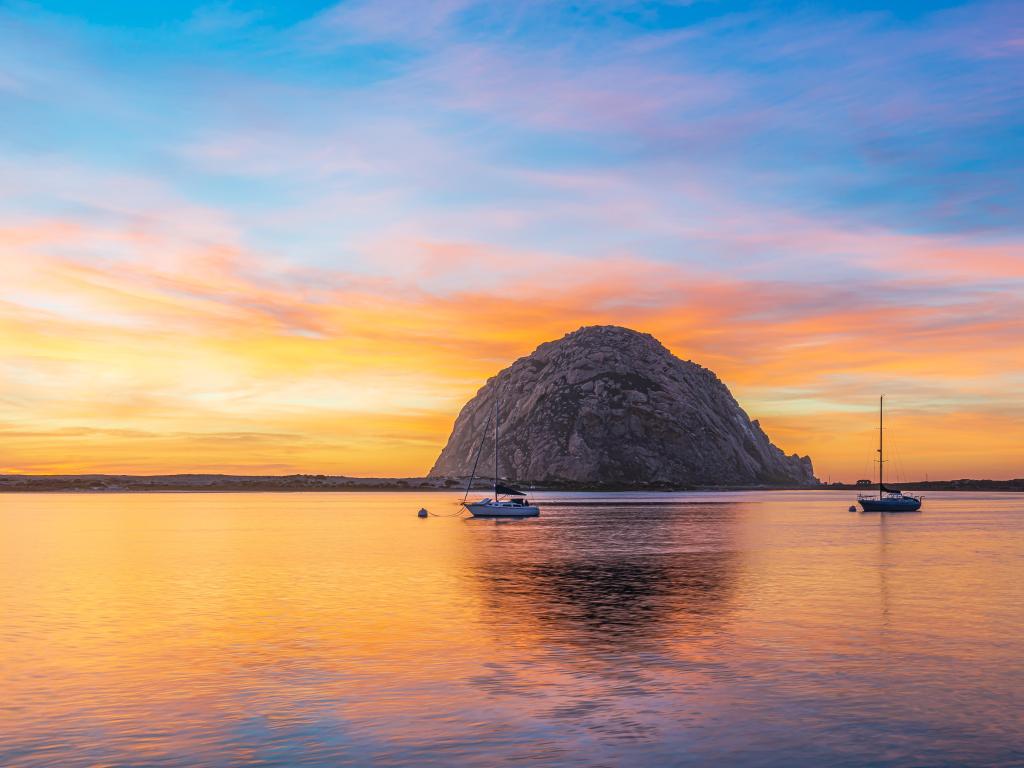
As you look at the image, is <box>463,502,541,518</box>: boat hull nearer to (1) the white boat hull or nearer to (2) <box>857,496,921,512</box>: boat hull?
(1) the white boat hull

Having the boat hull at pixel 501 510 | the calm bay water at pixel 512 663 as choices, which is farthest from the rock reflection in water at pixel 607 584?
the boat hull at pixel 501 510

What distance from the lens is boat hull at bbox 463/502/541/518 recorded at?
148125 mm

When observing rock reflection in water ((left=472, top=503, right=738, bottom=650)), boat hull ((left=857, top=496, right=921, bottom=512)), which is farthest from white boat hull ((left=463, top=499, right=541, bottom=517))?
boat hull ((left=857, top=496, right=921, bottom=512))

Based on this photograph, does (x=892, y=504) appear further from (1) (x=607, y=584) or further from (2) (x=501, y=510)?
(1) (x=607, y=584)

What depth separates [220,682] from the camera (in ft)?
95.5

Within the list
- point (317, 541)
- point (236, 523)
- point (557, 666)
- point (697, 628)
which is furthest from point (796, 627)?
point (236, 523)

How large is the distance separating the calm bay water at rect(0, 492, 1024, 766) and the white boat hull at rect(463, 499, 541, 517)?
75115mm

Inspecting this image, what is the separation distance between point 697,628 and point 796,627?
164 inches

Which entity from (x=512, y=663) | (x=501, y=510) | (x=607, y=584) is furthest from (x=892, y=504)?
(x=512, y=663)

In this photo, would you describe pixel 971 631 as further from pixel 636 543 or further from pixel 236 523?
pixel 236 523

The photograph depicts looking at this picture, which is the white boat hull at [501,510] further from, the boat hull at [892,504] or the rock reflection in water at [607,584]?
the boat hull at [892,504]

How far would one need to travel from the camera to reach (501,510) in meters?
149

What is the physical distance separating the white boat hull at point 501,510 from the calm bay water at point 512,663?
75.1 meters

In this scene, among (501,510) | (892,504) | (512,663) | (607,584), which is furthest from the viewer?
(892,504)
